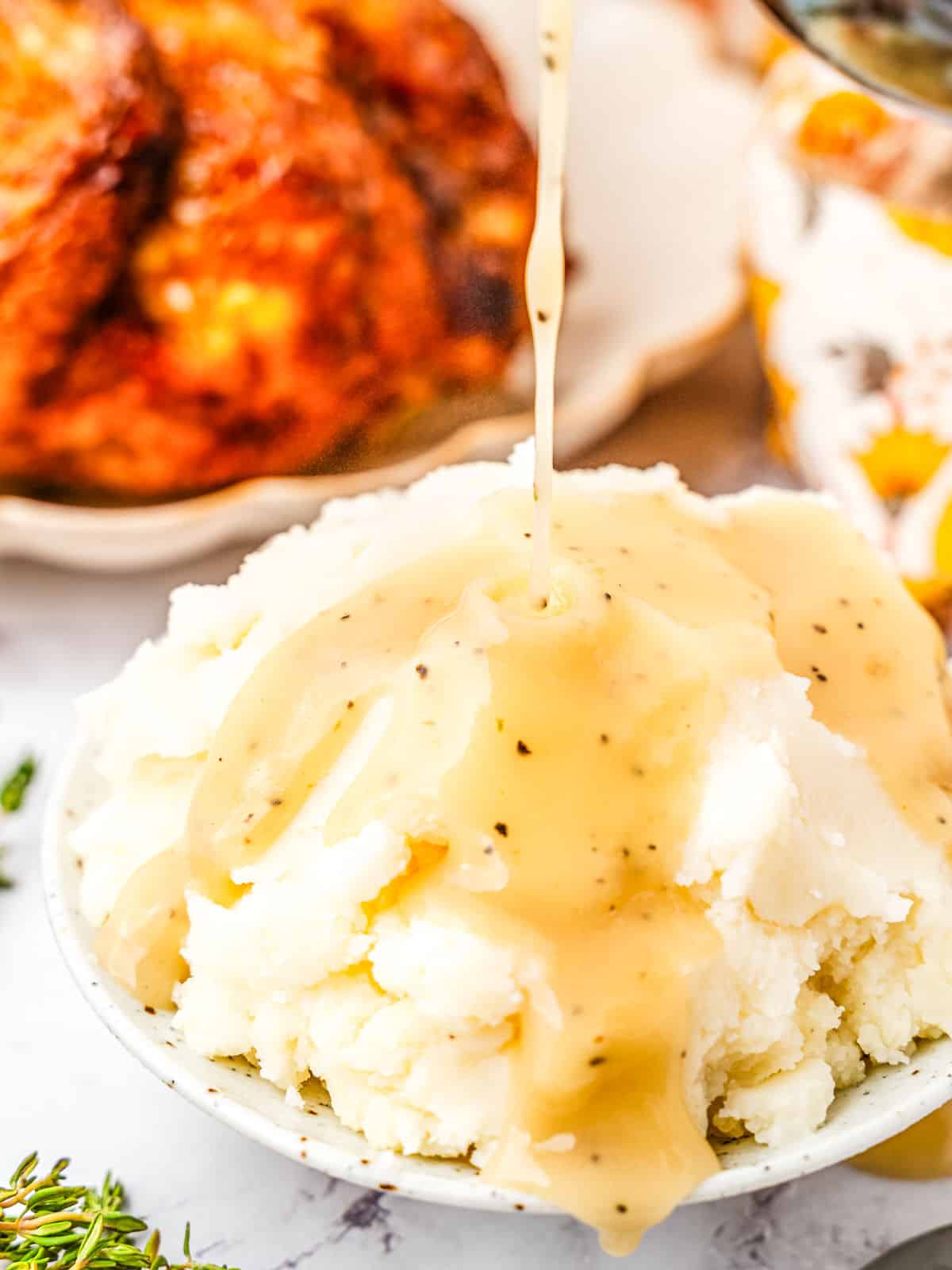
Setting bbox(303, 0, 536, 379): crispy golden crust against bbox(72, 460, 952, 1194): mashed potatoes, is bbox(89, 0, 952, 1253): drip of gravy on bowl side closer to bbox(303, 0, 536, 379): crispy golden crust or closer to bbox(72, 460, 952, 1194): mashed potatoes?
bbox(72, 460, 952, 1194): mashed potatoes

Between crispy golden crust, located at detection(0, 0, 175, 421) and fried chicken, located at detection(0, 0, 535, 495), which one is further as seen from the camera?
fried chicken, located at detection(0, 0, 535, 495)

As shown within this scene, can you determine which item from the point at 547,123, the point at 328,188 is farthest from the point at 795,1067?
the point at 328,188

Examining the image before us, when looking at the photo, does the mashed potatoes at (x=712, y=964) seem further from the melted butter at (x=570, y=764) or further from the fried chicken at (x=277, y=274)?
the fried chicken at (x=277, y=274)

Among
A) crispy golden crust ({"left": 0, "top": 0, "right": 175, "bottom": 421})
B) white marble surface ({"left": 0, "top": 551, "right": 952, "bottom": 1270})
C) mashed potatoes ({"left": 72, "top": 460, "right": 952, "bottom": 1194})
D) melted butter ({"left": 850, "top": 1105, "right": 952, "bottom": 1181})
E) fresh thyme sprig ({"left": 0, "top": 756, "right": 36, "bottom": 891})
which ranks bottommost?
melted butter ({"left": 850, "top": 1105, "right": 952, "bottom": 1181})

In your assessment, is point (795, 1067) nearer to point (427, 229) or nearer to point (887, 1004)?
point (887, 1004)

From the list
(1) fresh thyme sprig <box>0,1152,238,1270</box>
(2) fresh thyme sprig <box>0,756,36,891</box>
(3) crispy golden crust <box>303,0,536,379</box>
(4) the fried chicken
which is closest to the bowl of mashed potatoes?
(1) fresh thyme sprig <box>0,1152,238,1270</box>

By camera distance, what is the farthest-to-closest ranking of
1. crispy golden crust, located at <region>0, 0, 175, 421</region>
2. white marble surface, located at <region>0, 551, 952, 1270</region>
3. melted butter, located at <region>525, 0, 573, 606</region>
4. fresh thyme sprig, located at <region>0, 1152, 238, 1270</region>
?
crispy golden crust, located at <region>0, 0, 175, 421</region> → white marble surface, located at <region>0, 551, 952, 1270</region> → fresh thyme sprig, located at <region>0, 1152, 238, 1270</region> → melted butter, located at <region>525, 0, 573, 606</region>

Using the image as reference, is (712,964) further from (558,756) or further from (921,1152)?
(921,1152)
